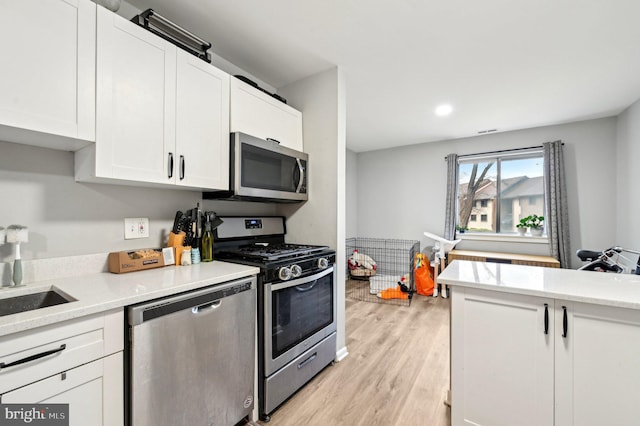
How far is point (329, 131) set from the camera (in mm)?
2291

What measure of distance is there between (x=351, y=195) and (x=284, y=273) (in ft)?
12.2

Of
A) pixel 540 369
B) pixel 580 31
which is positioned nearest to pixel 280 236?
pixel 540 369

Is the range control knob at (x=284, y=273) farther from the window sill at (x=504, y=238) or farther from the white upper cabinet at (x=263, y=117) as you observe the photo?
the window sill at (x=504, y=238)

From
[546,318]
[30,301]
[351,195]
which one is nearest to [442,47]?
[546,318]

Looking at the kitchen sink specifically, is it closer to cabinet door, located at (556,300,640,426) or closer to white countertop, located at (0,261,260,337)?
white countertop, located at (0,261,260,337)

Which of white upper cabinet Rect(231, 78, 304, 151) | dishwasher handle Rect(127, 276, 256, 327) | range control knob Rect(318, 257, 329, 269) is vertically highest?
white upper cabinet Rect(231, 78, 304, 151)

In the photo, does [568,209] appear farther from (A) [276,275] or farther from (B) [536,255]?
(A) [276,275]

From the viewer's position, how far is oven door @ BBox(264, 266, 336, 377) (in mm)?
1604

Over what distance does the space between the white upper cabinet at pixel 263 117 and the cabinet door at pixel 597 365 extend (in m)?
2.03

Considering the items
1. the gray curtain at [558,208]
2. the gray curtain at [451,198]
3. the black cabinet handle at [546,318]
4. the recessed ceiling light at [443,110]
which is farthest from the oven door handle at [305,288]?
the gray curtain at [558,208]

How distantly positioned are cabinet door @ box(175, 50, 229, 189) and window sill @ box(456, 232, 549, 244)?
12.9 feet

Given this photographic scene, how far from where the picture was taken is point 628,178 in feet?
10.2

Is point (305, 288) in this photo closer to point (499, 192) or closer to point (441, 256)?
point (441, 256)

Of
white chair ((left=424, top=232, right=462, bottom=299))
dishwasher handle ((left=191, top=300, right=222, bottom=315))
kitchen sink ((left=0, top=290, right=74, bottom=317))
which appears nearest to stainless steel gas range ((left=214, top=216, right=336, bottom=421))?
dishwasher handle ((left=191, top=300, right=222, bottom=315))
